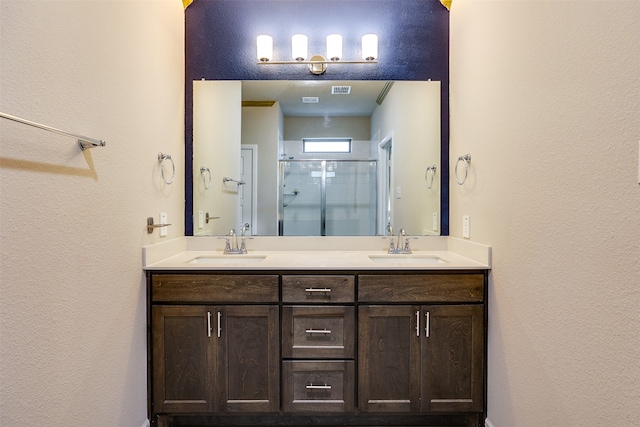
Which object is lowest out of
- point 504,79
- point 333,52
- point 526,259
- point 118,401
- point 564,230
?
point 118,401

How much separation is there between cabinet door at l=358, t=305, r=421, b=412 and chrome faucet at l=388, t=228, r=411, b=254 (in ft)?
1.67

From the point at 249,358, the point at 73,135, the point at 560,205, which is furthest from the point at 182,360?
the point at 560,205

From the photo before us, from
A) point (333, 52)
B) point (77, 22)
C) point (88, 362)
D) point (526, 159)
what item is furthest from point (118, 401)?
point (333, 52)

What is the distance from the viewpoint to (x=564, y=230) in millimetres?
1177

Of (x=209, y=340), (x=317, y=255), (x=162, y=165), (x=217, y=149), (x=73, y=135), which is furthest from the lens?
(x=217, y=149)

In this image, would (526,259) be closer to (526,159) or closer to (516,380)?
(526,159)

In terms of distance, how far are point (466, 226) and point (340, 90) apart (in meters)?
1.17

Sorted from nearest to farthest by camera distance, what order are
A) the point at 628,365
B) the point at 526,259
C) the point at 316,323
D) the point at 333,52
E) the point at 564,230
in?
1. the point at 628,365
2. the point at 564,230
3. the point at 526,259
4. the point at 316,323
5. the point at 333,52

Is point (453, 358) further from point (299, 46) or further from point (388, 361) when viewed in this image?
point (299, 46)

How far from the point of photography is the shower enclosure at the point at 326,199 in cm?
230

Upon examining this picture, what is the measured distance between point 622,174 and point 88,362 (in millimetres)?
1823

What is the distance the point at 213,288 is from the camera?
5.74ft

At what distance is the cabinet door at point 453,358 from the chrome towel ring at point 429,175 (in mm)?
842

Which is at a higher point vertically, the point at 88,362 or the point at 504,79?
the point at 504,79
